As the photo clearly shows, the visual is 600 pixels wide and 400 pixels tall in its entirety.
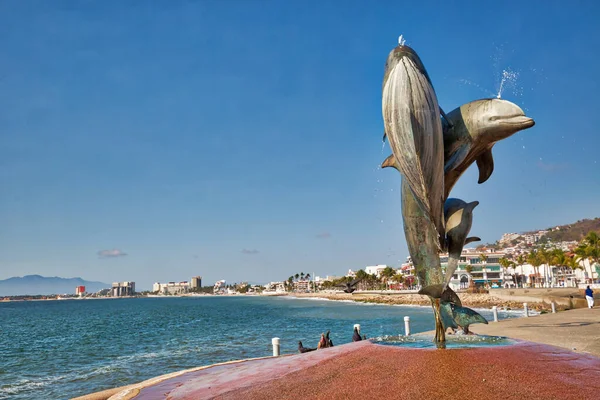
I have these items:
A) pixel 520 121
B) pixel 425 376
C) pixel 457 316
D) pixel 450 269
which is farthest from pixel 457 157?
pixel 425 376

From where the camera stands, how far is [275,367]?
27.0 feet

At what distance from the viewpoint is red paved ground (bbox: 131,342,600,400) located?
570 centimetres

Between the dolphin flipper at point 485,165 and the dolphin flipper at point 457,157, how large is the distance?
110 cm

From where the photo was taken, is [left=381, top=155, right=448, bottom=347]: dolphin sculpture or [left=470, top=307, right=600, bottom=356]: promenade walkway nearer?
[left=381, top=155, right=448, bottom=347]: dolphin sculpture

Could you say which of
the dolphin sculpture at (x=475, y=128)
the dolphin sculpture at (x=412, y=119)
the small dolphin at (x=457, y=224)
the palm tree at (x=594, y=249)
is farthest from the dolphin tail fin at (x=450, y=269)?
the palm tree at (x=594, y=249)

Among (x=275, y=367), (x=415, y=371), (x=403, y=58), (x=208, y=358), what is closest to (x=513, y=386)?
(x=415, y=371)

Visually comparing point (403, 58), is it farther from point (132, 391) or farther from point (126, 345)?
point (126, 345)

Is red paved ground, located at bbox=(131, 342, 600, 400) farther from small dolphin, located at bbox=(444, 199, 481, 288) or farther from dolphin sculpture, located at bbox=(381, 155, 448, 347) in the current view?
small dolphin, located at bbox=(444, 199, 481, 288)

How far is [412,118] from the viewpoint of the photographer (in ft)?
24.4

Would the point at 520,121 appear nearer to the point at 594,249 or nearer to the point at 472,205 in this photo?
the point at 472,205

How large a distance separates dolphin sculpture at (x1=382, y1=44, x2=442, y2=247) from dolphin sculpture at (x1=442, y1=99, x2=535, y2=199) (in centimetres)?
100

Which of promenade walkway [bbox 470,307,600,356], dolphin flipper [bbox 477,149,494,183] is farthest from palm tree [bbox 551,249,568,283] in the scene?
dolphin flipper [bbox 477,149,494,183]

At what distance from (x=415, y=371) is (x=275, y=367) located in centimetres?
287

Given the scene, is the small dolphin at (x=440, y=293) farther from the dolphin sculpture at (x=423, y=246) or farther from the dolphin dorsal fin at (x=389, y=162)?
the dolphin dorsal fin at (x=389, y=162)
